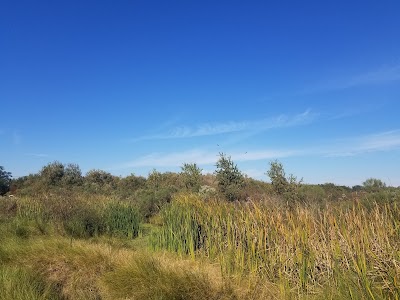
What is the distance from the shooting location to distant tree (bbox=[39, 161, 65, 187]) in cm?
3353

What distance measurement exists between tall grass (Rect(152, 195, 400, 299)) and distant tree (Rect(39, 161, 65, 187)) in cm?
2751

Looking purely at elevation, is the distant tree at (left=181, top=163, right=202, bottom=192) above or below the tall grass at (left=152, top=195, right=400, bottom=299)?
above

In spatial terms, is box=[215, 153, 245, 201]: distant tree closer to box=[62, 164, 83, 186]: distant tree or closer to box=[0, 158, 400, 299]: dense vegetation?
box=[0, 158, 400, 299]: dense vegetation

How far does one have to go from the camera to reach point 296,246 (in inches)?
234

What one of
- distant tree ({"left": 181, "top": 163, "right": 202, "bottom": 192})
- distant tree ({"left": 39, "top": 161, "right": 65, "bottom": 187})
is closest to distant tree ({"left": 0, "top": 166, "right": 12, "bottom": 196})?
distant tree ({"left": 39, "top": 161, "right": 65, "bottom": 187})

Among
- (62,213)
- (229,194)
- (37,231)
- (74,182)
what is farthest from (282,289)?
(74,182)

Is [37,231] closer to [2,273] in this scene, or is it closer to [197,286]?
[2,273]

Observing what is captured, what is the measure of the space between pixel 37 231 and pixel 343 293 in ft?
34.0

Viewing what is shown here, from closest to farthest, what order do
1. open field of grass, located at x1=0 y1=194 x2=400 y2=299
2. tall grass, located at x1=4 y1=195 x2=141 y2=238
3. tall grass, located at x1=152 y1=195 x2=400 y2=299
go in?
→ tall grass, located at x1=152 y1=195 x2=400 y2=299 → open field of grass, located at x1=0 y1=194 x2=400 y2=299 → tall grass, located at x1=4 y1=195 x2=141 y2=238

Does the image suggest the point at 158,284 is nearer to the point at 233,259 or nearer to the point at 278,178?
the point at 233,259

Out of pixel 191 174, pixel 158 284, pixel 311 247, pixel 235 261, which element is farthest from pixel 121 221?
pixel 191 174

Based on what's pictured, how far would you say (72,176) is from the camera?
3481cm

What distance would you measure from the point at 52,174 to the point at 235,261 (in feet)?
102

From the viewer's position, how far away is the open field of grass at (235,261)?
5008 mm
